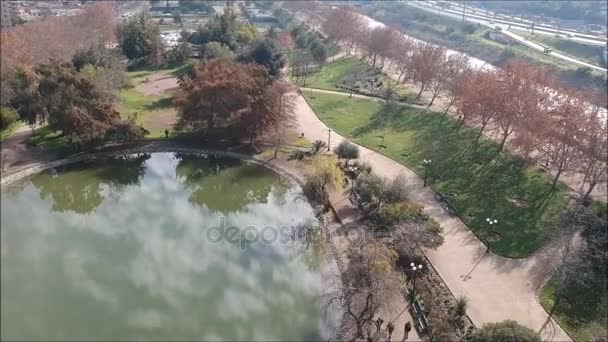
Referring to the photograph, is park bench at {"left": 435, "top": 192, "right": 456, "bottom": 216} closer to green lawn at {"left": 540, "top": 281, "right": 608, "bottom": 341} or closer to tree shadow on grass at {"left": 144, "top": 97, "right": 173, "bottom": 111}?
green lawn at {"left": 540, "top": 281, "right": 608, "bottom": 341}

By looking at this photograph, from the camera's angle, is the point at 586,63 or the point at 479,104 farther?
the point at 586,63

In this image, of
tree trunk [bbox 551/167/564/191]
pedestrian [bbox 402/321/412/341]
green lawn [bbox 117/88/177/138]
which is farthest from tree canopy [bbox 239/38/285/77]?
pedestrian [bbox 402/321/412/341]

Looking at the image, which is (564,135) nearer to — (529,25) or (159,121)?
(159,121)

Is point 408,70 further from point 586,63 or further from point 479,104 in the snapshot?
point 586,63

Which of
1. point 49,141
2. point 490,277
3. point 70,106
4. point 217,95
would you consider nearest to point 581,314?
point 490,277

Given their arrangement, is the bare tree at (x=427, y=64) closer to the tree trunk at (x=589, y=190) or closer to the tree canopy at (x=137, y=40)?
the tree trunk at (x=589, y=190)

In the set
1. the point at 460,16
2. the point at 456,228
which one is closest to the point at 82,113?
the point at 456,228
